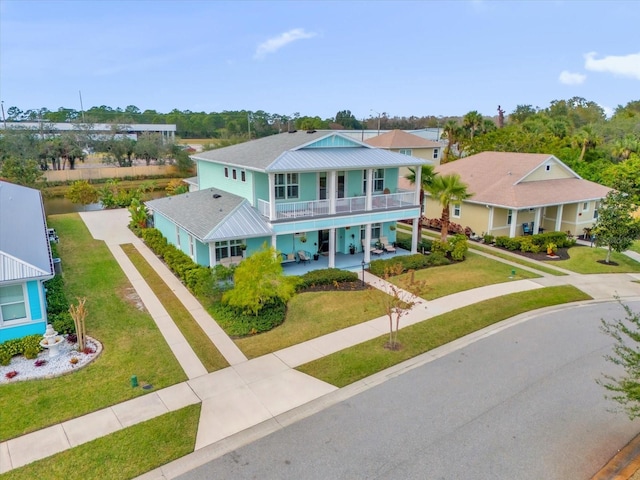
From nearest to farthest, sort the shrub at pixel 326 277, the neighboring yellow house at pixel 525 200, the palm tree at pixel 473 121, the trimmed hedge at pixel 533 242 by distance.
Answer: the shrub at pixel 326 277, the trimmed hedge at pixel 533 242, the neighboring yellow house at pixel 525 200, the palm tree at pixel 473 121

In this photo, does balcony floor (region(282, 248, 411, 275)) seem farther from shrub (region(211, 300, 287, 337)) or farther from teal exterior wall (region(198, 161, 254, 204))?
shrub (region(211, 300, 287, 337))

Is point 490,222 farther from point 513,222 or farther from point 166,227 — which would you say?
point 166,227

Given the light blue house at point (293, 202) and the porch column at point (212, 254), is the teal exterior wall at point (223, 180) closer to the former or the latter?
the light blue house at point (293, 202)

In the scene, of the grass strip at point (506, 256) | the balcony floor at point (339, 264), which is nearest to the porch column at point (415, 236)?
the balcony floor at point (339, 264)

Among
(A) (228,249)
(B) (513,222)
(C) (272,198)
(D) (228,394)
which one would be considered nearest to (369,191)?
(C) (272,198)

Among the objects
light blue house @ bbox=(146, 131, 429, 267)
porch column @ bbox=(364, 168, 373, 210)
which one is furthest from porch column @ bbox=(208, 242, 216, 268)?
porch column @ bbox=(364, 168, 373, 210)
